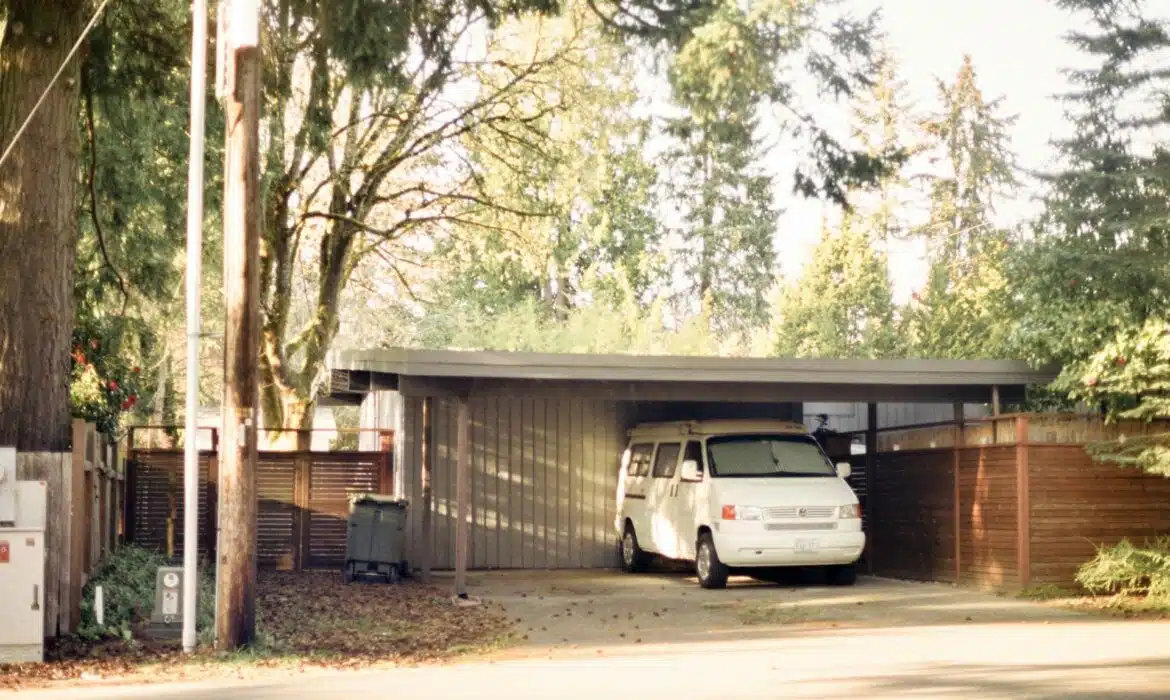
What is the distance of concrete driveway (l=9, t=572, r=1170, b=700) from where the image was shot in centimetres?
1091

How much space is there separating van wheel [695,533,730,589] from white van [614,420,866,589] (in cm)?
1

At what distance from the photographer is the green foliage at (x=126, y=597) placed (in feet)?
45.9

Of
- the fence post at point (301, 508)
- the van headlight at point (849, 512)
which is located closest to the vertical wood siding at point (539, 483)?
the fence post at point (301, 508)

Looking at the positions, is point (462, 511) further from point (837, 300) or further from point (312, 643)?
point (837, 300)

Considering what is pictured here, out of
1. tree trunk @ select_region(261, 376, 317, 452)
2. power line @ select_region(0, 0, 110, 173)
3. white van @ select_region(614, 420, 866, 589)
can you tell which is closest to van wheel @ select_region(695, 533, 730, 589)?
white van @ select_region(614, 420, 866, 589)

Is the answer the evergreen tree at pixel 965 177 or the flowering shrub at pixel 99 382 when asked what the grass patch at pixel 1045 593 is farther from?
the evergreen tree at pixel 965 177

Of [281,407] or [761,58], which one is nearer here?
[761,58]

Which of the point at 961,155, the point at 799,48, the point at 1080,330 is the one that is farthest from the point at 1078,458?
the point at 961,155

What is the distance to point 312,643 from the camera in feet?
45.5

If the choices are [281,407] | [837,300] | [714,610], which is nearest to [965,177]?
[837,300]

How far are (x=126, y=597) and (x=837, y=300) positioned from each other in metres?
33.1

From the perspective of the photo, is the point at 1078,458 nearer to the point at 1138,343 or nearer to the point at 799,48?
the point at 1138,343

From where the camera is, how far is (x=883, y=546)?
22469 millimetres

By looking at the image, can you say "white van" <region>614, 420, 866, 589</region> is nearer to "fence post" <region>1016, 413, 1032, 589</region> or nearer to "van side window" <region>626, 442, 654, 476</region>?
"van side window" <region>626, 442, 654, 476</region>
